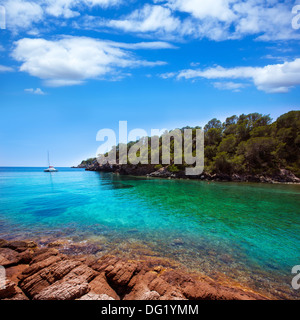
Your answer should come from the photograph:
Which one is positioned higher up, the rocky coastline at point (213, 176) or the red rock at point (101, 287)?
the red rock at point (101, 287)

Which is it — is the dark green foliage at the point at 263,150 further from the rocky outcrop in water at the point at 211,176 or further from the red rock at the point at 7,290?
the red rock at the point at 7,290

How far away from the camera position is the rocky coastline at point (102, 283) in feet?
16.5

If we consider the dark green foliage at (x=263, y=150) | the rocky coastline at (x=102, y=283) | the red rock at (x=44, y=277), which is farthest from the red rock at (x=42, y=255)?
the dark green foliage at (x=263, y=150)

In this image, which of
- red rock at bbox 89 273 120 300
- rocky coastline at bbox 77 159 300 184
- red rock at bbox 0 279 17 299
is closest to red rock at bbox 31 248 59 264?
red rock at bbox 0 279 17 299

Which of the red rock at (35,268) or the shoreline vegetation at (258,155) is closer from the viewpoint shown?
the red rock at (35,268)

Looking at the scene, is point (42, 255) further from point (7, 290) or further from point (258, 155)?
point (258, 155)

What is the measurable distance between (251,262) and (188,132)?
221 ft

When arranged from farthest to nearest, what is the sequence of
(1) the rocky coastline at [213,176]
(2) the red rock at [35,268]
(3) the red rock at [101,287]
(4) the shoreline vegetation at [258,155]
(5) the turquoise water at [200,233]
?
(4) the shoreline vegetation at [258,155] → (1) the rocky coastline at [213,176] → (5) the turquoise water at [200,233] → (2) the red rock at [35,268] → (3) the red rock at [101,287]

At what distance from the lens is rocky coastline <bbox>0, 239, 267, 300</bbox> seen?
5031mm

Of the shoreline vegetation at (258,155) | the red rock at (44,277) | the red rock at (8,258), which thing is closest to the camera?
the red rock at (44,277)

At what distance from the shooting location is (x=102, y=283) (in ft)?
19.7
